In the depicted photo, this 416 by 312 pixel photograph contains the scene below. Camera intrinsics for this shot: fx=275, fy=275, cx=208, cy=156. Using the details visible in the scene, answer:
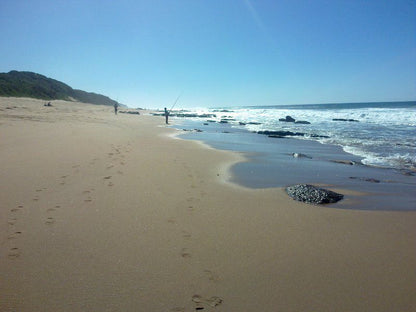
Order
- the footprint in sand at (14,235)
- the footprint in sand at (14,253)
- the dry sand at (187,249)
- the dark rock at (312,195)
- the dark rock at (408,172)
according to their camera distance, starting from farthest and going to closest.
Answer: the dark rock at (408,172), the dark rock at (312,195), the footprint in sand at (14,235), the footprint in sand at (14,253), the dry sand at (187,249)

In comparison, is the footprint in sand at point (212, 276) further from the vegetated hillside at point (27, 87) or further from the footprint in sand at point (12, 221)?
the vegetated hillside at point (27, 87)

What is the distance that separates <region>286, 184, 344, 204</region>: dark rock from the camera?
529cm

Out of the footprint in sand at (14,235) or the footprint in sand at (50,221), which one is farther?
the footprint in sand at (50,221)

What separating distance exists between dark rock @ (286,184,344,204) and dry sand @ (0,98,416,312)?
26 centimetres

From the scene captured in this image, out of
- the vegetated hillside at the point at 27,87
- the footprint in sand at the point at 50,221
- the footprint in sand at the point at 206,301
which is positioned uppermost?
the vegetated hillside at the point at 27,87

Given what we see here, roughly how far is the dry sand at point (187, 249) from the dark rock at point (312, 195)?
0.86 ft

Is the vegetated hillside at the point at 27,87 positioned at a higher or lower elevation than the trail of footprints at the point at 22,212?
higher

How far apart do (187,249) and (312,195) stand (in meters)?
3.19

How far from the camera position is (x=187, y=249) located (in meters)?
3.32

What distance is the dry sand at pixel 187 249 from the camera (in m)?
2.49

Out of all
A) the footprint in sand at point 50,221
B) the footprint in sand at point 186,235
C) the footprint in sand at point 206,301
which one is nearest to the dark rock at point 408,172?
the footprint in sand at point 186,235

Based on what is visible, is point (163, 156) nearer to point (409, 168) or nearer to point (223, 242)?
point (223, 242)

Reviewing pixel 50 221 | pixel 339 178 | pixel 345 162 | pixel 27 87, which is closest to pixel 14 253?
pixel 50 221

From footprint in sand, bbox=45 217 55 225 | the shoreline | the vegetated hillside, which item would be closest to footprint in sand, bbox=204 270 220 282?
footprint in sand, bbox=45 217 55 225
